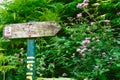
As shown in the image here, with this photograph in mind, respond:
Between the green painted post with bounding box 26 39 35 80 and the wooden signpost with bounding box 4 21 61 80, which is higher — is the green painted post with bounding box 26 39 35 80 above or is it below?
below

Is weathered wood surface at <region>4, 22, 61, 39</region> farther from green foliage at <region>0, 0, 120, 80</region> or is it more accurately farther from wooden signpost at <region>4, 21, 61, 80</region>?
green foliage at <region>0, 0, 120, 80</region>

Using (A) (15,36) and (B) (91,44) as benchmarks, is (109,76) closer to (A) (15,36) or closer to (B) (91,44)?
(B) (91,44)

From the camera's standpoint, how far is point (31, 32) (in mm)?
3629

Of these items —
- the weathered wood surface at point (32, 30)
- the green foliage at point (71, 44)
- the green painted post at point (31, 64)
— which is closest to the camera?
the green painted post at point (31, 64)

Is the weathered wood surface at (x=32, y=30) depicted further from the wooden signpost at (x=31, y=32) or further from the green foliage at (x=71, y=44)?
the green foliage at (x=71, y=44)

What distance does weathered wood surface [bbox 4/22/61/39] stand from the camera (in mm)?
3568

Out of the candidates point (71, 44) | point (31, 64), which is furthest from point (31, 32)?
point (71, 44)

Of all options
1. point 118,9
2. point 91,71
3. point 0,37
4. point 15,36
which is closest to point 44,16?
point 0,37

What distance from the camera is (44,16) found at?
239 inches

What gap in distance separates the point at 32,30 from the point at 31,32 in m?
0.02

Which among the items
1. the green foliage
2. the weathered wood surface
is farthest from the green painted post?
the green foliage

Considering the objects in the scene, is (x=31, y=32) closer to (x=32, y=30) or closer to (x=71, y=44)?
(x=32, y=30)

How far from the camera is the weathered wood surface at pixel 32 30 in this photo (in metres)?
3.57

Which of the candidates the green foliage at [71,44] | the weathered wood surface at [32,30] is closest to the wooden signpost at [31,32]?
the weathered wood surface at [32,30]
